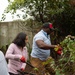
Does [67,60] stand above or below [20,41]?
below

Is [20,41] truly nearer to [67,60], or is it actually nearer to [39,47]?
[39,47]

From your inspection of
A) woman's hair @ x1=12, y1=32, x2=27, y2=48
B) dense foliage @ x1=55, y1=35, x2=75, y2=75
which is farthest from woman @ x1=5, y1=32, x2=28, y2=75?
dense foliage @ x1=55, y1=35, x2=75, y2=75

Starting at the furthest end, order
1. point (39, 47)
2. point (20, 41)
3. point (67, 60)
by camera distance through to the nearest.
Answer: point (39, 47) < point (20, 41) < point (67, 60)

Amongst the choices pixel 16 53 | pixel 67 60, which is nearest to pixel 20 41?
pixel 16 53

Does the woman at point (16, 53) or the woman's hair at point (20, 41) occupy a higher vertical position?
the woman's hair at point (20, 41)

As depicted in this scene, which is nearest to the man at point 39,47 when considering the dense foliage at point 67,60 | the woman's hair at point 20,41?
the woman's hair at point 20,41

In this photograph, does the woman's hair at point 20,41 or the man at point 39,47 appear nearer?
the woman's hair at point 20,41

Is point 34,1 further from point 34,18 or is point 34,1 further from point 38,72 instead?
point 38,72

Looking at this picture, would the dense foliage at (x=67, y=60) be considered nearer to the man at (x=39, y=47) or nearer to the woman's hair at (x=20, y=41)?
the woman's hair at (x=20, y=41)

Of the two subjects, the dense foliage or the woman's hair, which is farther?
the woman's hair

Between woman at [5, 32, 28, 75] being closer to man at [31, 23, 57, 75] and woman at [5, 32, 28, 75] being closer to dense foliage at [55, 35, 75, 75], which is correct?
man at [31, 23, 57, 75]

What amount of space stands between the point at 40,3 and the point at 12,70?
14.1 ft

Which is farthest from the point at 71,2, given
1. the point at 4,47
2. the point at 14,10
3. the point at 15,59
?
the point at 15,59

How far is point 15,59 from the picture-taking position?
22.1ft
